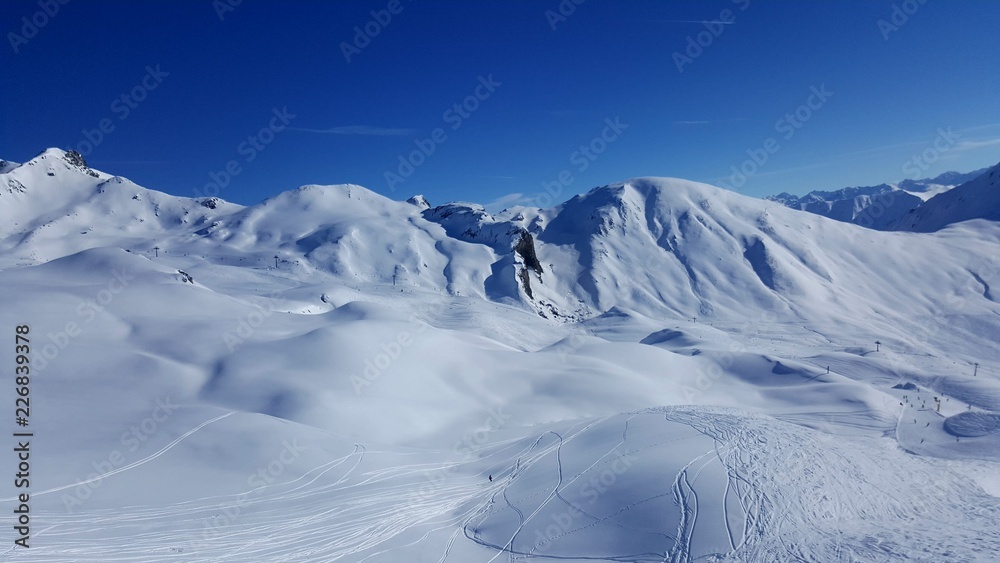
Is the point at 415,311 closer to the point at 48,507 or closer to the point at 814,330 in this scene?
the point at 48,507

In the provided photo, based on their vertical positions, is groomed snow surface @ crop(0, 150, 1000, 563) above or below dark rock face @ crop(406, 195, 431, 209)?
below

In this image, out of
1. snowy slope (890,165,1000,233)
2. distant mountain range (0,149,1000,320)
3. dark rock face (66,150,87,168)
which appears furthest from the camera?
snowy slope (890,165,1000,233)

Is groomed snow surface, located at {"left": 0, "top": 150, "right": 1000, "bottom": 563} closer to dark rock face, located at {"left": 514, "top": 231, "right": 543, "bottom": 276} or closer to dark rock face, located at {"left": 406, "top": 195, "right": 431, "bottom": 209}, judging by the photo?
dark rock face, located at {"left": 514, "top": 231, "right": 543, "bottom": 276}

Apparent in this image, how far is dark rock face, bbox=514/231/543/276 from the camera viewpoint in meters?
76.4

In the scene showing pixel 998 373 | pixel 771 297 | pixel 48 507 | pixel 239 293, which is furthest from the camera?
pixel 771 297

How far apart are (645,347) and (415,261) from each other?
149 ft

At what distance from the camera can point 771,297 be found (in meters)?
78.8

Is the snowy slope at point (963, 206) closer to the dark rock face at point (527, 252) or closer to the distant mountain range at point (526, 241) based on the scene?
the distant mountain range at point (526, 241)

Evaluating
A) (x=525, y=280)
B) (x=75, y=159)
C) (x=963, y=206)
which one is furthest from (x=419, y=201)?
(x=963, y=206)

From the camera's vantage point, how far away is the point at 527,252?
255 ft

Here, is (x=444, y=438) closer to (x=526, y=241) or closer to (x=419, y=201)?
(x=526, y=241)

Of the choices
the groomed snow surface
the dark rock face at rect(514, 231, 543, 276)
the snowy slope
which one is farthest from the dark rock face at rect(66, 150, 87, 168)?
the snowy slope

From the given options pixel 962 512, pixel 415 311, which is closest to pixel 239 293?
pixel 415 311

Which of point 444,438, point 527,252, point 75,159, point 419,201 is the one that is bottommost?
point 444,438
